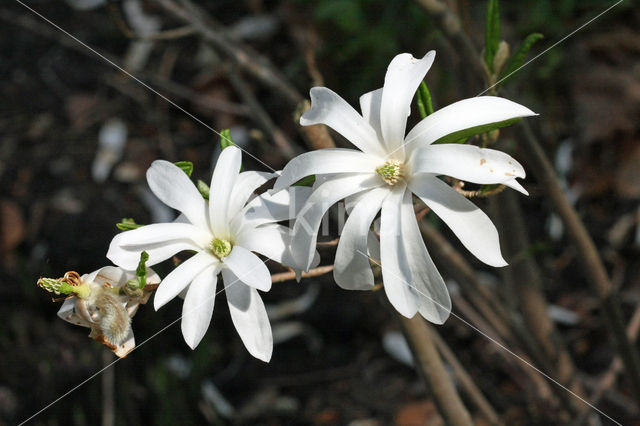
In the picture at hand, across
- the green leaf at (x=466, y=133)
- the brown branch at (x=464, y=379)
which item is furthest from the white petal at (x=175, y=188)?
the brown branch at (x=464, y=379)

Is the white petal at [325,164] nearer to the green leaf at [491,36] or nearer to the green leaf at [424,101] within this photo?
the green leaf at [424,101]

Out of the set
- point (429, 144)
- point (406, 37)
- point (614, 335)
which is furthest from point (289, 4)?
point (429, 144)

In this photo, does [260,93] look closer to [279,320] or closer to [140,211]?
[140,211]

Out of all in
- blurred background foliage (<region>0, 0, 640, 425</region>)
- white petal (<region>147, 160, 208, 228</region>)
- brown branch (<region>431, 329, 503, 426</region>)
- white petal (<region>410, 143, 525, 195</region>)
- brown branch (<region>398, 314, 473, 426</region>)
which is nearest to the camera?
white petal (<region>410, 143, 525, 195</region>)

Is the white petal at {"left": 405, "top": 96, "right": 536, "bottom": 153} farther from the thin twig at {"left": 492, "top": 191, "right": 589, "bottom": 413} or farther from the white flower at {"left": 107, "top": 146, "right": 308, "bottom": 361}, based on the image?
the thin twig at {"left": 492, "top": 191, "right": 589, "bottom": 413}

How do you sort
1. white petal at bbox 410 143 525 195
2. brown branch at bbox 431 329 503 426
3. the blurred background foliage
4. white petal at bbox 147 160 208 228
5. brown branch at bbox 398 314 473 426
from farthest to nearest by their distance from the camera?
the blurred background foliage → brown branch at bbox 431 329 503 426 → brown branch at bbox 398 314 473 426 → white petal at bbox 147 160 208 228 → white petal at bbox 410 143 525 195

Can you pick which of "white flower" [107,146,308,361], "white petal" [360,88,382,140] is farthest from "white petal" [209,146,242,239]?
"white petal" [360,88,382,140]

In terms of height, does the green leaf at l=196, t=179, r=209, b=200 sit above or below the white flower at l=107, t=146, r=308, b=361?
above

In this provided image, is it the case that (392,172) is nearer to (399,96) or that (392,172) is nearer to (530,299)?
(399,96)
